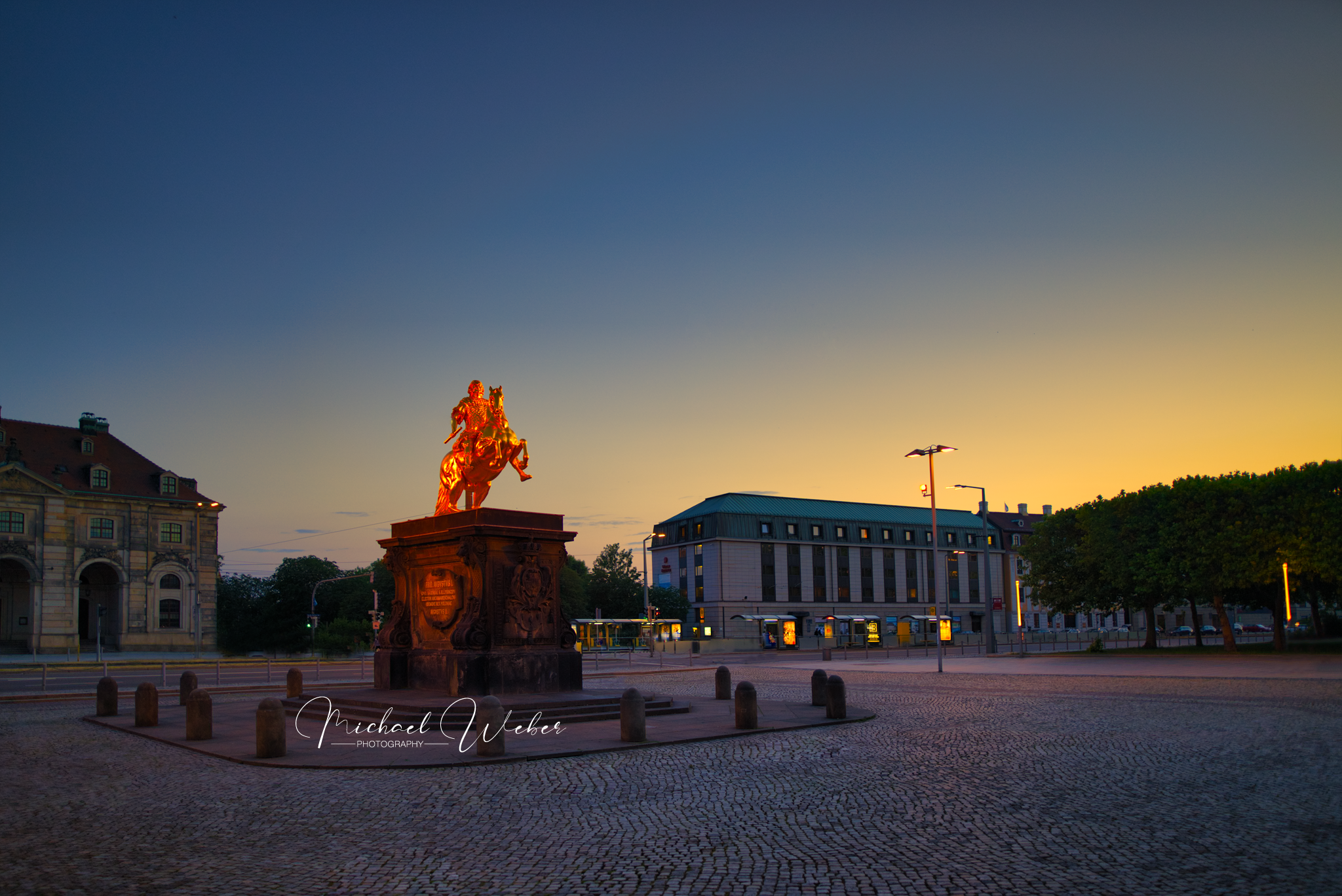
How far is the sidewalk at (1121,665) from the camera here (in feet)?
110

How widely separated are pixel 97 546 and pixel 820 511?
64.5 metres

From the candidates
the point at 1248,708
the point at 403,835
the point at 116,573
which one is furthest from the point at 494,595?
the point at 116,573

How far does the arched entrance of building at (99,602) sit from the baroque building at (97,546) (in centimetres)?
8

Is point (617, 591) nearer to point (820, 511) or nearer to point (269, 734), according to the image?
point (820, 511)

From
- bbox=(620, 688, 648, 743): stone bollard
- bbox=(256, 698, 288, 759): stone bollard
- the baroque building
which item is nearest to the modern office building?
the baroque building

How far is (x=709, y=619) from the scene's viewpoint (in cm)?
9225

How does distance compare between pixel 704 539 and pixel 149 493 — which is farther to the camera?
pixel 704 539

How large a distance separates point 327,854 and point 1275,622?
54.5m

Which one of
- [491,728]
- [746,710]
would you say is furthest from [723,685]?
[491,728]

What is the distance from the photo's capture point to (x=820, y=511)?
9881 cm

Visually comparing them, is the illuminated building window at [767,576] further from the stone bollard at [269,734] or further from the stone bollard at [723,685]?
the stone bollard at [269,734]

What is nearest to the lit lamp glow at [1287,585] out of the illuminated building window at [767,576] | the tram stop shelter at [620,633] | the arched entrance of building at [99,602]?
the tram stop shelter at [620,633]

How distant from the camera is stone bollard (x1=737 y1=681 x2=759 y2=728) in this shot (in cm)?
1692

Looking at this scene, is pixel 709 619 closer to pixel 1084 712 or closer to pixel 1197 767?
pixel 1084 712
